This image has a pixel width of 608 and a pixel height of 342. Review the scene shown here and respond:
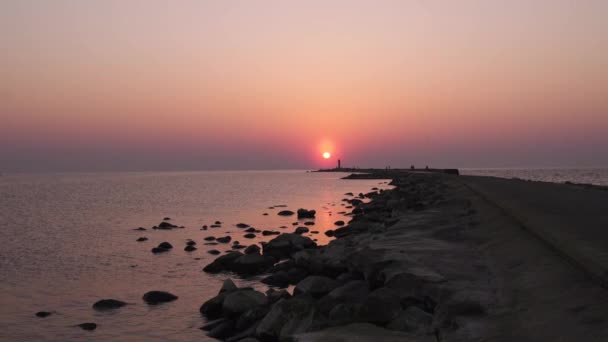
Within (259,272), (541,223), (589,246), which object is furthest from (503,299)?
(259,272)

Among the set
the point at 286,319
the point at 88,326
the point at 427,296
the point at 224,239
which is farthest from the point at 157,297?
the point at 224,239

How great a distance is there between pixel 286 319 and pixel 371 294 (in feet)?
4.72

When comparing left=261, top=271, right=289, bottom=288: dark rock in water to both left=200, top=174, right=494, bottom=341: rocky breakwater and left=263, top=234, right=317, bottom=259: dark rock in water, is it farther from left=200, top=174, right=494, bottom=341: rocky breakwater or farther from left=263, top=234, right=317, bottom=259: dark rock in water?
left=263, top=234, right=317, bottom=259: dark rock in water

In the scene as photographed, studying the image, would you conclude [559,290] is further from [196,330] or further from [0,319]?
[0,319]

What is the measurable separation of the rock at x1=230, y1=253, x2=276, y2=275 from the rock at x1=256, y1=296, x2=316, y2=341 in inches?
280

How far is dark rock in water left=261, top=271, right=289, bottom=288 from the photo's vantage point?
13539mm

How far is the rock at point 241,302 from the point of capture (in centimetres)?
989

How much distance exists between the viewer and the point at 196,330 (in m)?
10.0

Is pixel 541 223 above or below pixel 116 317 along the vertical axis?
above

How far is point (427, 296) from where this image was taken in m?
8.16

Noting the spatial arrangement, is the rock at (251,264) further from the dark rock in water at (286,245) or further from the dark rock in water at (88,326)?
the dark rock in water at (88,326)

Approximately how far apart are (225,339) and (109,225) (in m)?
24.1

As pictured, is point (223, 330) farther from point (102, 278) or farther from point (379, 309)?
point (102, 278)

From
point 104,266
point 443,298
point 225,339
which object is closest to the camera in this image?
point 443,298
